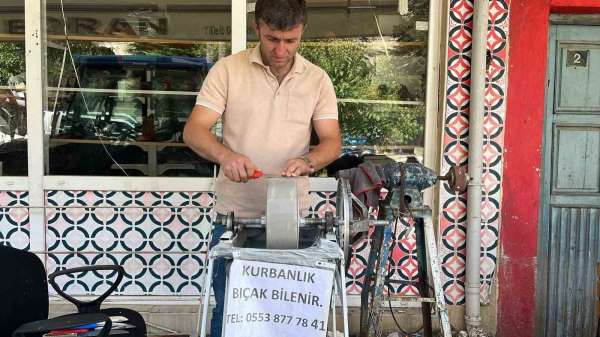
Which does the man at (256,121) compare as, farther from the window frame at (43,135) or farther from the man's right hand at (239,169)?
the window frame at (43,135)

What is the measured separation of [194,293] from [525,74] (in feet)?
8.40

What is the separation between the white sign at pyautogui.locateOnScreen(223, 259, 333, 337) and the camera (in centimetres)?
198

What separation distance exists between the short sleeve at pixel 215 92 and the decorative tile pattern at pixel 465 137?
1.72 m

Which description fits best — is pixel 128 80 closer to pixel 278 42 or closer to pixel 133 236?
pixel 133 236

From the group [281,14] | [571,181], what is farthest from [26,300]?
[571,181]

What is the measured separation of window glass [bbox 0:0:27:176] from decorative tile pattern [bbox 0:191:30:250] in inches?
5.9

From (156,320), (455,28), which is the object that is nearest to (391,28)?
(455,28)

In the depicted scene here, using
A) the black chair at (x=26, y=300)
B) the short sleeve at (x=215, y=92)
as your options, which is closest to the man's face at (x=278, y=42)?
the short sleeve at (x=215, y=92)

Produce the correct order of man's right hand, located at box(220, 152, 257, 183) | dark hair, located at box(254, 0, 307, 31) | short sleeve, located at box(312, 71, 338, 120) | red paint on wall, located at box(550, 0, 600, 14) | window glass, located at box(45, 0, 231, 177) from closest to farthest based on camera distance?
man's right hand, located at box(220, 152, 257, 183)
dark hair, located at box(254, 0, 307, 31)
short sleeve, located at box(312, 71, 338, 120)
red paint on wall, located at box(550, 0, 600, 14)
window glass, located at box(45, 0, 231, 177)

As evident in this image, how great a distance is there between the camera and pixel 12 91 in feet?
12.9

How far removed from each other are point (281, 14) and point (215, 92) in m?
0.47

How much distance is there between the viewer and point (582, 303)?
397 cm

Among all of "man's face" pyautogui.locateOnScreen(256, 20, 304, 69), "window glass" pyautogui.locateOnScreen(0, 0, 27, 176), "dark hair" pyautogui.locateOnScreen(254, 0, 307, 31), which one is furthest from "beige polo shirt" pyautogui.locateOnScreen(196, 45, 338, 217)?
"window glass" pyautogui.locateOnScreen(0, 0, 27, 176)

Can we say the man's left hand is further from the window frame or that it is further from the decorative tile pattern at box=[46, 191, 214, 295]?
the decorative tile pattern at box=[46, 191, 214, 295]
